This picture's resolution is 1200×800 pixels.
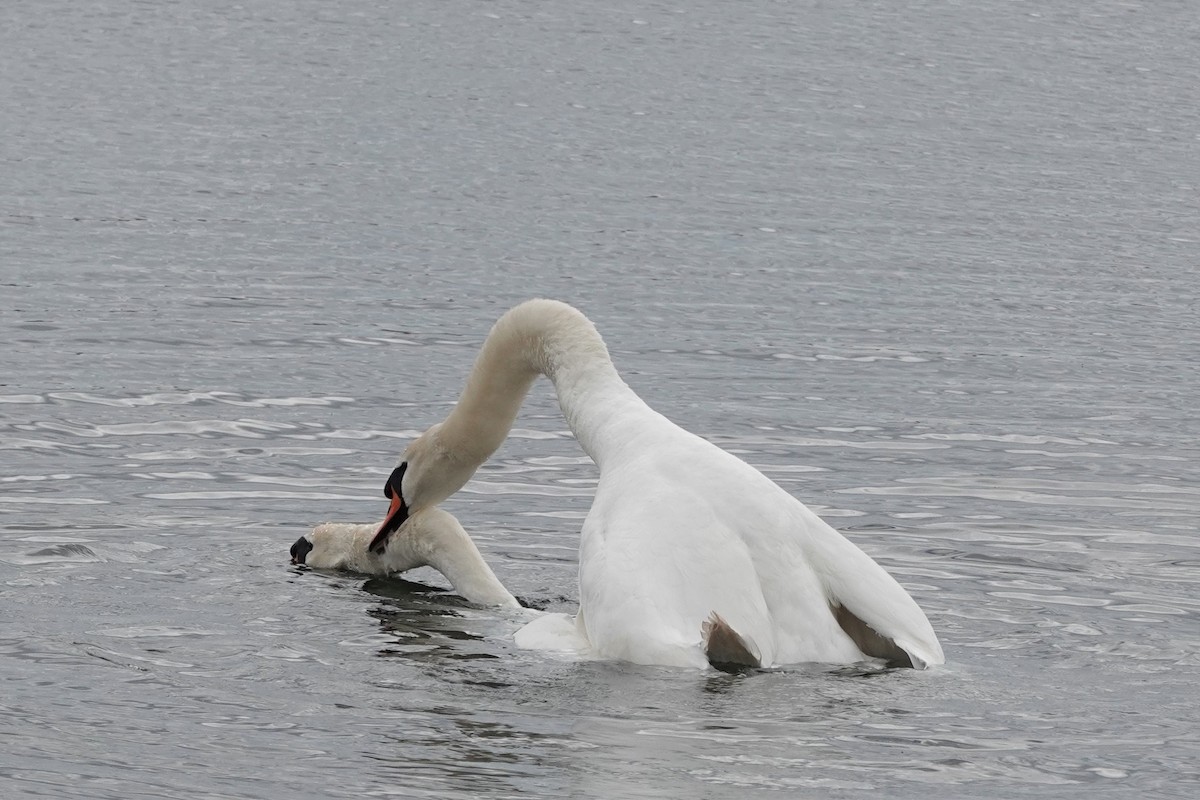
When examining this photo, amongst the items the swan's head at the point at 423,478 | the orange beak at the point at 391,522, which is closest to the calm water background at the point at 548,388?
the orange beak at the point at 391,522

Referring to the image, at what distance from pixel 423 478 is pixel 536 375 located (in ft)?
2.75

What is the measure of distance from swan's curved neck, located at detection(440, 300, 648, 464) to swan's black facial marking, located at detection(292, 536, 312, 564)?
85 centimetres

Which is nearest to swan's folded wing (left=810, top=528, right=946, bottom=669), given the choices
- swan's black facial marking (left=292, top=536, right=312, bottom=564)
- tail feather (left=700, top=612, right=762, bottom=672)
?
tail feather (left=700, top=612, right=762, bottom=672)

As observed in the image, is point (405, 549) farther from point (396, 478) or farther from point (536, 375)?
point (536, 375)

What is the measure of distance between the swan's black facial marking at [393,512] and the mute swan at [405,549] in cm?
4

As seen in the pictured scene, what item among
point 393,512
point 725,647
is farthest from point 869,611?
point 393,512

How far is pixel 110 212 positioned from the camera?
19953 mm

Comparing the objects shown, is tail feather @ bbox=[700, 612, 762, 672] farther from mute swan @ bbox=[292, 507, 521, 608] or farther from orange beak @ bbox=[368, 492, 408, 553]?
orange beak @ bbox=[368, 492, 408, 553]

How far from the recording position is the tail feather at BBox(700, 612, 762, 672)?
8039 millimetres

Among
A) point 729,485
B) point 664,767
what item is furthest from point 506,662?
point 664,767

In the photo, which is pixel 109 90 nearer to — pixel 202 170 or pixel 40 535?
pixel 202 170

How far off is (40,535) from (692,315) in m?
7.22

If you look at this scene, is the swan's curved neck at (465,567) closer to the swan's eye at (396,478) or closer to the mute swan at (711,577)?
the swan's eye at (396,478)

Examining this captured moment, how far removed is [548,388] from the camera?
616 inches
